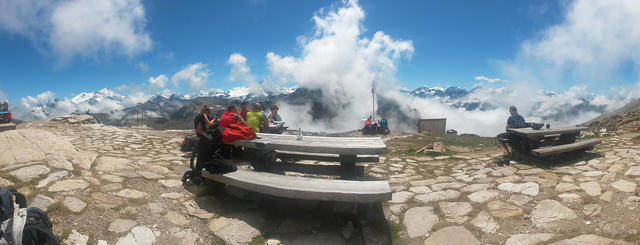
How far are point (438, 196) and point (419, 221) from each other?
89 cm

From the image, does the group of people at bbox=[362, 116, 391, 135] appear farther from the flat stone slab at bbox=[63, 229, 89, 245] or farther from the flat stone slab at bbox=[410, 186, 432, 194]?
the flat stone slab at bbox=[63, 229, 89, 245]

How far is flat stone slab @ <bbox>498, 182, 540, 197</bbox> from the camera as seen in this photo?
12.9 feet

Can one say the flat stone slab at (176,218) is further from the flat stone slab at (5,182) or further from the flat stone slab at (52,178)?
the flat stone slab at (5,182)

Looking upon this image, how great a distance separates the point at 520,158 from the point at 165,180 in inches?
292

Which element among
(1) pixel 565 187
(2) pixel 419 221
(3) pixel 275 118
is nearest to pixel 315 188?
(2) pixel 419 221

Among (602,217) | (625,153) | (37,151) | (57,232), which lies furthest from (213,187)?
(625,153)

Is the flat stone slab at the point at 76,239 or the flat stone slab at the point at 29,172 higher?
the flat stone slab at the point at 29,172

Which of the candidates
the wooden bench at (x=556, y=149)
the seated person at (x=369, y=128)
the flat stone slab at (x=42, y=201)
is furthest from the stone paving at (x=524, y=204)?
the seated person at (x=369, y=128)

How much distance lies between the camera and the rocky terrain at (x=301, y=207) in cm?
291

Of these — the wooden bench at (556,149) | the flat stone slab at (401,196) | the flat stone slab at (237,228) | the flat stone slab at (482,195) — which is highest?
the wooden bench at (556,149)

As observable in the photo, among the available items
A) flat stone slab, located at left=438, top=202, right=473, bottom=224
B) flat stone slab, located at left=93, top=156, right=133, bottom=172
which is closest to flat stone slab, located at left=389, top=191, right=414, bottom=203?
flat stone slab, located at left=438, top=202, right=473, bottom=224

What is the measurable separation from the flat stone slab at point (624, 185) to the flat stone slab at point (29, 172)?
7.85 meters

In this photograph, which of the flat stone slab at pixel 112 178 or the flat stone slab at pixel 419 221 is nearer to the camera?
the flat stone slab at pixel 419 221

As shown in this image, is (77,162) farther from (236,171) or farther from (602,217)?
(602,217)
